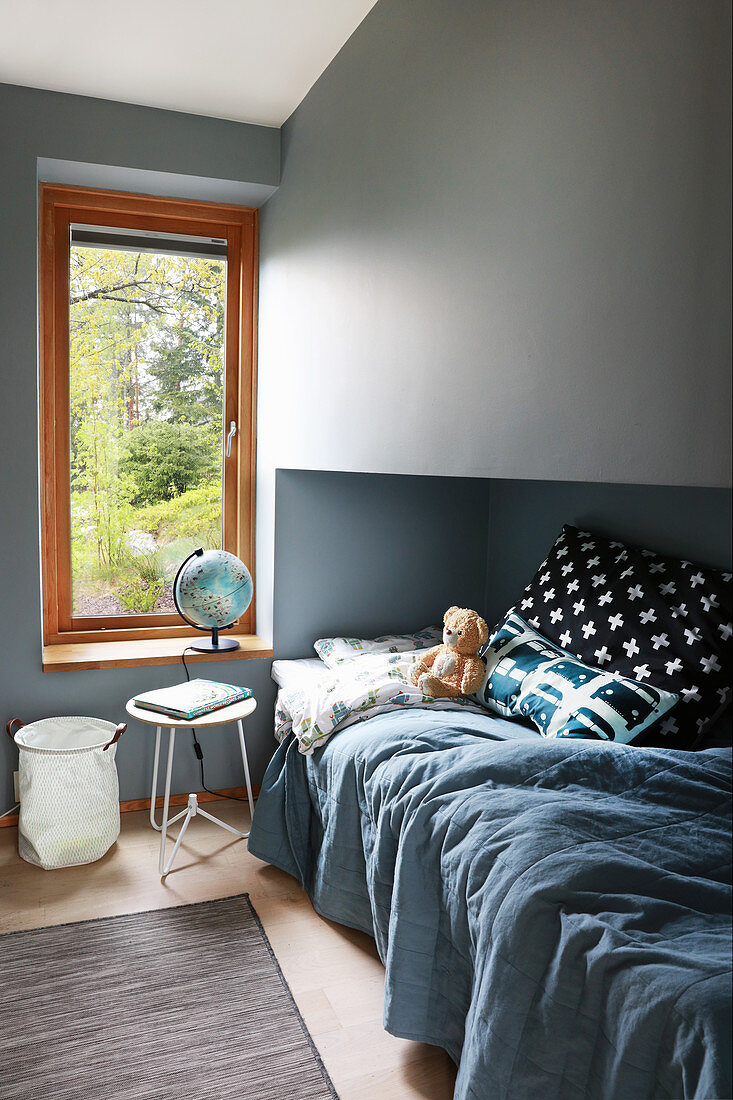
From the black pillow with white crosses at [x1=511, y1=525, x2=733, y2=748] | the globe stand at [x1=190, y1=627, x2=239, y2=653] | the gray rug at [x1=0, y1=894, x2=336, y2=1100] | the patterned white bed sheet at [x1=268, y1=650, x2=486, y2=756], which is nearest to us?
the gray rug at [x1=0, y1=894, x2=336, y2=1100]

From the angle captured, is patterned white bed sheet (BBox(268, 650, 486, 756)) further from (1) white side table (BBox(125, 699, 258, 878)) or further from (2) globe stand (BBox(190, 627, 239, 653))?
(2) globe stand (BBox(190, 627, 239, 653))

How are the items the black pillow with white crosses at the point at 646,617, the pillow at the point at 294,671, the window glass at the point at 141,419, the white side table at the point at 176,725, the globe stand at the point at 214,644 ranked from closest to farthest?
the black pillow with white crosses at the point at 646,617 → the white side table at the point at 176,725 → the pillow at the point at 294,671 → the globe stand at the point at 214,644 → the window glass at the point at 141,419

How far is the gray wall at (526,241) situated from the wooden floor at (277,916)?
126 cm

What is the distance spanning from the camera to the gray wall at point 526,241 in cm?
121

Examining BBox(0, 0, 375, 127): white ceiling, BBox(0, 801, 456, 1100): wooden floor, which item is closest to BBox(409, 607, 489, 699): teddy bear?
BBox(0, 801, 456, 1100): wooden floor

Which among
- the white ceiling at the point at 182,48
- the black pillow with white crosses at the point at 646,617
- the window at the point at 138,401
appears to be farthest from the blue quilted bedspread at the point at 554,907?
the white ceiling at the point at 182,48

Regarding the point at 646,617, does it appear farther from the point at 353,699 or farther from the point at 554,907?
the point at 554,907

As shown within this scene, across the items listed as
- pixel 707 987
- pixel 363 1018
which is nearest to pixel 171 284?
pixel 363 1018

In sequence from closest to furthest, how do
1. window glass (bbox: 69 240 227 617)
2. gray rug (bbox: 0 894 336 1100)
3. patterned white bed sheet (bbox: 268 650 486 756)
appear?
gray rug (bbox: 0 894 336 1100), patterned white bed sheet (bbox: 268 650 486 756), window glass (bbox: 69 240 227 617)

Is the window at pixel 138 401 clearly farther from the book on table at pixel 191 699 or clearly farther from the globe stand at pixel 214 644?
the book on table at pixel 191 699

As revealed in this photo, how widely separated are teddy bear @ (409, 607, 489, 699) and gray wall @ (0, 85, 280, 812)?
0.99m

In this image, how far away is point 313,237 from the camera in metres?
2.62

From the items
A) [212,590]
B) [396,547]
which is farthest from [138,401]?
[396,547]

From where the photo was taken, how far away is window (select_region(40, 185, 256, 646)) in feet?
9.80
